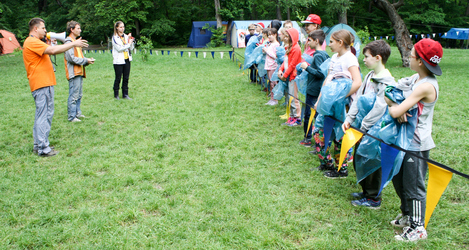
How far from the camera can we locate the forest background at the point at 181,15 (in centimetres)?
3117

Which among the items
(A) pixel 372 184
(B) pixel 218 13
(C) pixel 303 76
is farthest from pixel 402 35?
(B) pixel 218 13

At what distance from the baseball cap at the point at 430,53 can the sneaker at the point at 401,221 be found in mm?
1269

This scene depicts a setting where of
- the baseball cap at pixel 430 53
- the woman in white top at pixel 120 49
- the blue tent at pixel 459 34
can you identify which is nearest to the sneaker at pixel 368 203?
the baseball cap at pixel 430 53

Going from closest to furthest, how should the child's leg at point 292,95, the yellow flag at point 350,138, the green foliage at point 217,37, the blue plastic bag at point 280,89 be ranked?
1. the yellow flag at point 350,138
2. the child's leg at point 292,95
3. the blue plastic bag at point 280,89
4. the green foliage at point 217,37

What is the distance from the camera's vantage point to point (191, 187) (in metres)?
3.66

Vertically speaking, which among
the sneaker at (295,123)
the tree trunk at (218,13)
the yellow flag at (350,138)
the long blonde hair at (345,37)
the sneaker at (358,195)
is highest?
the tree trunk at (218,13)

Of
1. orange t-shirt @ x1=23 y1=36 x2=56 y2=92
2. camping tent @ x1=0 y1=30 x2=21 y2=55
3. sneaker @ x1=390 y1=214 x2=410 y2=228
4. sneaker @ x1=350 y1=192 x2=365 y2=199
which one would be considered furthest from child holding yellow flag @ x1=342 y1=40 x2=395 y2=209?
camping tent @ x1=0 y1=30 x2=21 y2=55

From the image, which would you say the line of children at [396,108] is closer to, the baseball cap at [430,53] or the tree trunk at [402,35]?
the baseball cap at [430,53]

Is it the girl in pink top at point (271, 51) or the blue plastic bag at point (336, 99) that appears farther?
the girl in pink top at point (271, 51)

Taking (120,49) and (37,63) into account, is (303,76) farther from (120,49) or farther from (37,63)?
(120,49)

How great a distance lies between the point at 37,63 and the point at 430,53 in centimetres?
462

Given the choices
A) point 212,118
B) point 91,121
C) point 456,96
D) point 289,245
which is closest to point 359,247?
point 289,245

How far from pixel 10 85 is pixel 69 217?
9111 mm

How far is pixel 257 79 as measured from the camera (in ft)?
30.9
